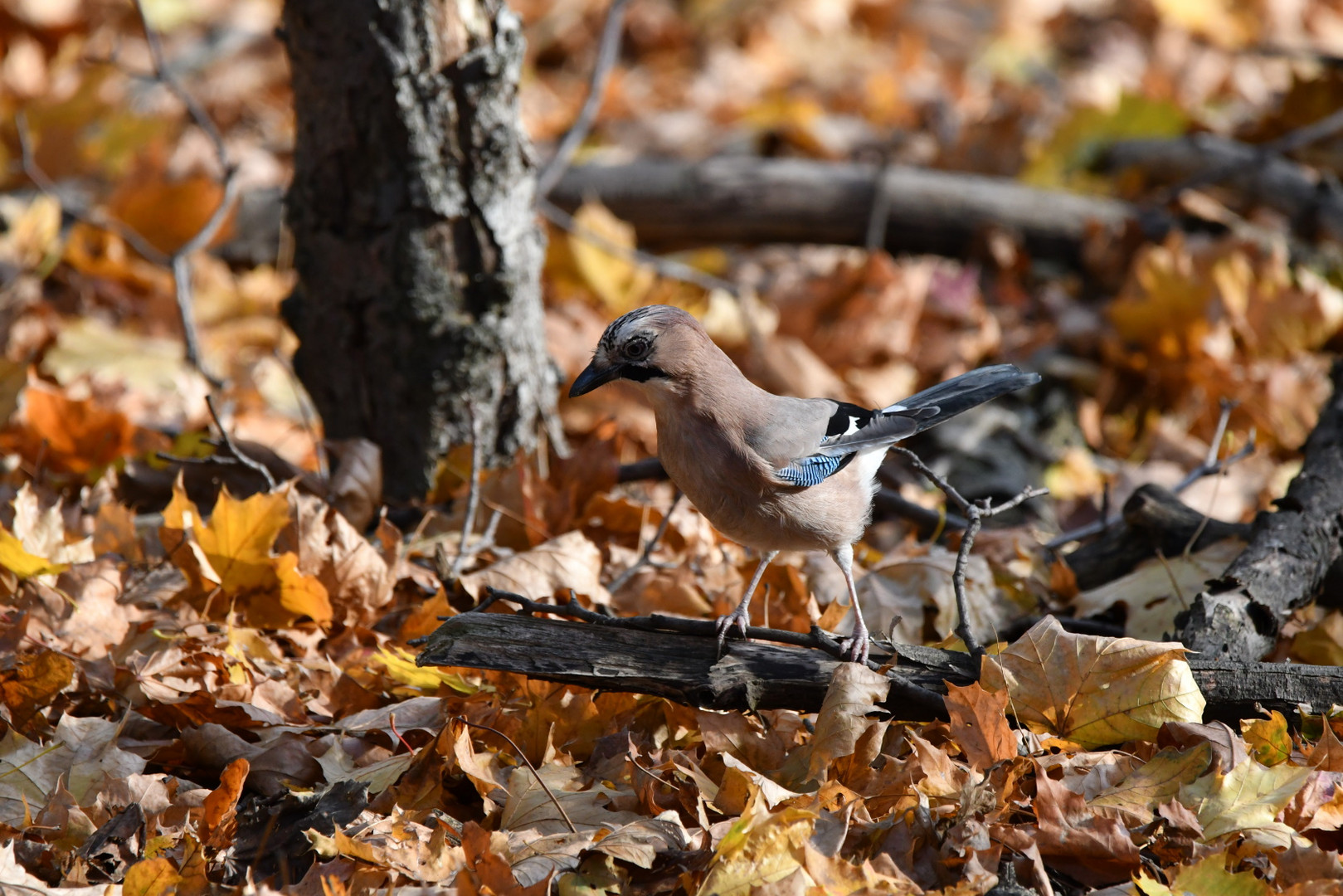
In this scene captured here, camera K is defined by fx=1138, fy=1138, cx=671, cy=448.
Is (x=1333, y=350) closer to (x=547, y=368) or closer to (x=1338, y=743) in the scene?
(x=1338, y=743)

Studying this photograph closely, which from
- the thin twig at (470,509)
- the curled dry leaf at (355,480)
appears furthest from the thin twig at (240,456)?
the thin twig at (470,509)

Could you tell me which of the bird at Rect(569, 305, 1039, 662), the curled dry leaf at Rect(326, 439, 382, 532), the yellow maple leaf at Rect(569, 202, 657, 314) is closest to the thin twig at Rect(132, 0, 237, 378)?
the curled dry leaf at Rect(326, 439, 382, 532)

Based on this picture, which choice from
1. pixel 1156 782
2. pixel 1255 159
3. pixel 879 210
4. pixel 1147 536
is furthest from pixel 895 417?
pixel 1255 159

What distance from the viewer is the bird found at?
2848 millimetres

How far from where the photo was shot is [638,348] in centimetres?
287

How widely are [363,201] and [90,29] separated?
516 centimetres

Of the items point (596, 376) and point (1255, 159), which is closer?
point (596, 376)

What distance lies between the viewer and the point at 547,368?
3.95 m

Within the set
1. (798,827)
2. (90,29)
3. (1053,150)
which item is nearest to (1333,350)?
(1053,150)

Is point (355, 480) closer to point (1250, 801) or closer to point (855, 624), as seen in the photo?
point (855, 624)

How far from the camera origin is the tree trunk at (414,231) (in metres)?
3.38

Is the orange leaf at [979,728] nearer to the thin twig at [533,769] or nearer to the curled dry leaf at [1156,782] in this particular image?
the curled dry leaf at [1156,782]

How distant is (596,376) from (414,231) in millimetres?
1006

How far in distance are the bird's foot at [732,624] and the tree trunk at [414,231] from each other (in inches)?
42.2
